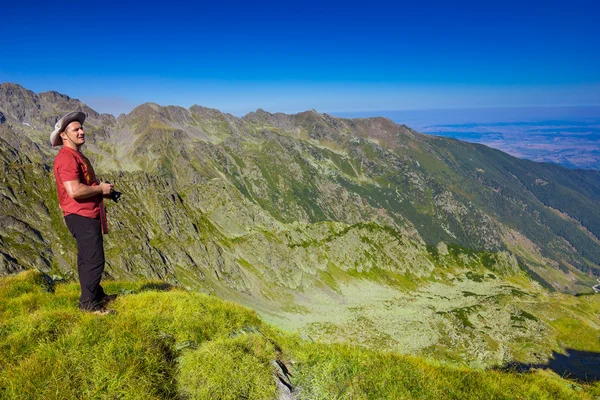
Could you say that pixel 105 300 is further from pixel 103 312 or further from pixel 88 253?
pixel 88 253

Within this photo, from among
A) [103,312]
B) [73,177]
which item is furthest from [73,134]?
[103,312]

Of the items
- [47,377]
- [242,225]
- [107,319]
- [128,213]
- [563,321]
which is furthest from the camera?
[242,225]

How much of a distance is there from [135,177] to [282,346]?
200 metres

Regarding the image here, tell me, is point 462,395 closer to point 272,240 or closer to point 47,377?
point 47,377

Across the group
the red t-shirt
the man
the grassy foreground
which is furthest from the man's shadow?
the red t-shirt

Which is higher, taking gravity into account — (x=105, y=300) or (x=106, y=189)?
(x=106, y=189)

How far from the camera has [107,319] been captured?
884 centimetres

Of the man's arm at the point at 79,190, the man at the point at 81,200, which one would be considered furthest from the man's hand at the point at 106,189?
the man's arm at the point at 79,190

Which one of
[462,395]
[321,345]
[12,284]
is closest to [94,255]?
[12,284]

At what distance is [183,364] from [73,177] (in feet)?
20.2

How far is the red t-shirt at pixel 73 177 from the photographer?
897 centimetres

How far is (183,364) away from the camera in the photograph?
7332 mm

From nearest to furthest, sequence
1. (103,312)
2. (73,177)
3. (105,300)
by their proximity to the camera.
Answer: (73,177)
(103,312)
(105,300)

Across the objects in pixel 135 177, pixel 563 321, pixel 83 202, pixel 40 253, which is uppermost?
pixel 83 202
